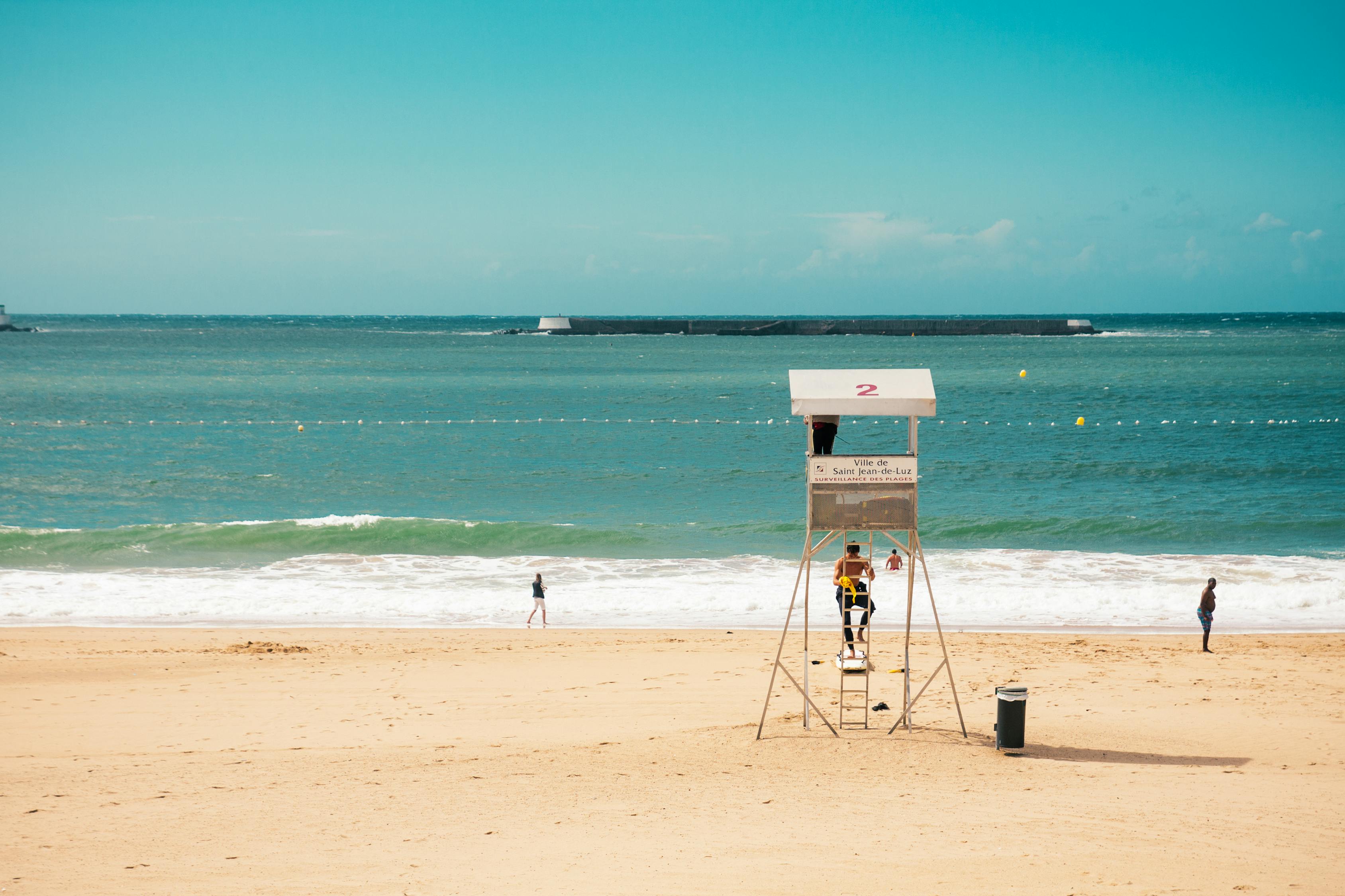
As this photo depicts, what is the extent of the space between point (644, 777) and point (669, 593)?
9.26m

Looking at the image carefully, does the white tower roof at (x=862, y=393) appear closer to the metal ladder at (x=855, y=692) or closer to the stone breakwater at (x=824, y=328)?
the metal ladder at (x=855, y=692)

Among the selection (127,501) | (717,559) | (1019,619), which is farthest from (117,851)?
(127,501)

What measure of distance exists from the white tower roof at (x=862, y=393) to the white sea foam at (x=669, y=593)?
Result: 764 centimetres

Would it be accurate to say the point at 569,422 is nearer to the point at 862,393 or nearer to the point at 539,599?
the point at 539,599

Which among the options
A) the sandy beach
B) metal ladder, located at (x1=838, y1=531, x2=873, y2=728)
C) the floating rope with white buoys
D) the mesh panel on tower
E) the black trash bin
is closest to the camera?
the sandy beach

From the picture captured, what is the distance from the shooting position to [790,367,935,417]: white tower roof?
8.73 metres

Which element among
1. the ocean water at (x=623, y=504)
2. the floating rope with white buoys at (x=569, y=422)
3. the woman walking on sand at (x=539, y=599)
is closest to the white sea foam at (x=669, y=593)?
the ocean water at (x=623, y=504)

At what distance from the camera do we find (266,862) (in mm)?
7066

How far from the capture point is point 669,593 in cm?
1806

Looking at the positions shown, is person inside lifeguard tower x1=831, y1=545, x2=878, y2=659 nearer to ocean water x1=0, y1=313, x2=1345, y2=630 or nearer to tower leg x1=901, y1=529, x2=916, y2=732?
tower leg x1=901, y1=529, x2=916, y2=732

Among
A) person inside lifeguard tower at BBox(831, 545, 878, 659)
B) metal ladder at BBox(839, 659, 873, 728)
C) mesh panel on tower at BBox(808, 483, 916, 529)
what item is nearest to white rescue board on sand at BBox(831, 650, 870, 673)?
metal ladder at BBox(839, 659, 873, 728)

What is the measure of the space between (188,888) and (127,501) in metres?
24.3

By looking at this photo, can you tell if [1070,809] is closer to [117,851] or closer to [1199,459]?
[117,851]

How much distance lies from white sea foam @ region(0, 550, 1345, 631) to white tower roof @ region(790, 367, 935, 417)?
7.64 meters
